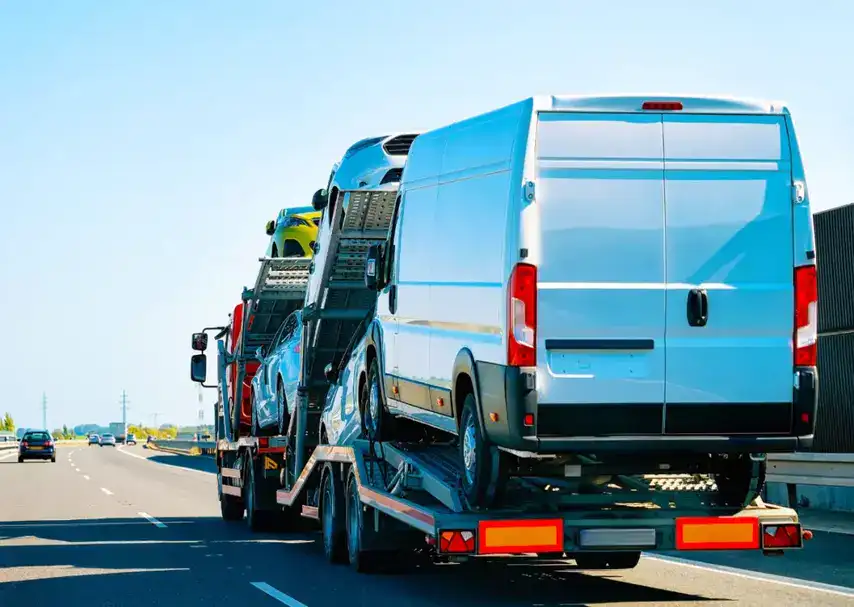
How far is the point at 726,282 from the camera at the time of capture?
32.0 feet

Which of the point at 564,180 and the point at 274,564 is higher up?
the point at 564,180

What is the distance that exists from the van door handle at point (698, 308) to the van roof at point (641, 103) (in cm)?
126

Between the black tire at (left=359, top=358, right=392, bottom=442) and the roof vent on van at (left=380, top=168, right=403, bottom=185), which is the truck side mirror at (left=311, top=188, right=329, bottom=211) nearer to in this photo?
the roof vent on van at (left=380, top=168, right=403, bottom=185)

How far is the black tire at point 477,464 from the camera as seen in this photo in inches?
396

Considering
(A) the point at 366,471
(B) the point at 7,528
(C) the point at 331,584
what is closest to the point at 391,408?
(A) the point at 366,471

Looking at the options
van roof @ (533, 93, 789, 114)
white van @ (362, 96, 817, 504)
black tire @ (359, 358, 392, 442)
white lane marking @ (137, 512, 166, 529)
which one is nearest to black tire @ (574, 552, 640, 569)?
black tire @ (359, 358, 392, 442)

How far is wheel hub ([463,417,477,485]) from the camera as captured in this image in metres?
10.3

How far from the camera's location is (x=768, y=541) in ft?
33.7

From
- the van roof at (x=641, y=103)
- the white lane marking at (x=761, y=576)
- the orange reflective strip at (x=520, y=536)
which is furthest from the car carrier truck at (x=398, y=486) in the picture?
the van roof at (x=641, y=103)

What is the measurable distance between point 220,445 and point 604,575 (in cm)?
1053

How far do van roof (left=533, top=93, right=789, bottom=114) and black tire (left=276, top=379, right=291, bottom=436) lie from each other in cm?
901

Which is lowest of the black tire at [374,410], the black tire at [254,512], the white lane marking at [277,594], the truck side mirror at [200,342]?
the black tire at [254,512]

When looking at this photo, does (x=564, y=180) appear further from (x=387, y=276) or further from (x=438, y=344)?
(x=387, y=276)

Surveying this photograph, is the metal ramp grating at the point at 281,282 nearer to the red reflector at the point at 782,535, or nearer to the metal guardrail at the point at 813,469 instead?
the metal guardrail at the point at 813,469
